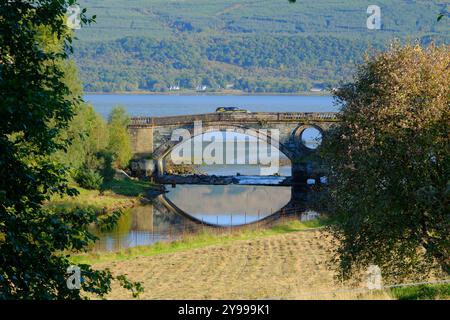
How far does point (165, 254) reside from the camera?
39.0 meters

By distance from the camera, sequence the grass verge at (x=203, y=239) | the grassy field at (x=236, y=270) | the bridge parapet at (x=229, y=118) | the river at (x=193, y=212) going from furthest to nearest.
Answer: the bridge parapet at (x=229, y=118) < the river at (x=193, y=212) < the grass verge at (x=203, y=239) < the grassy field at (x=236, y=270)

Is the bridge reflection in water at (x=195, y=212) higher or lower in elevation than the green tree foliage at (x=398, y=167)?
lower

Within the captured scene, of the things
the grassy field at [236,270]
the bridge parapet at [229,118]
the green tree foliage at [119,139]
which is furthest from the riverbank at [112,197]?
the grassy field at [236,270]

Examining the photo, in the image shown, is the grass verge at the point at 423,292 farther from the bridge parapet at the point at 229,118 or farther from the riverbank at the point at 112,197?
the bridge parapet at the point at 229,118

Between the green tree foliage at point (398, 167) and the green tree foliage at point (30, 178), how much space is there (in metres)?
8.40

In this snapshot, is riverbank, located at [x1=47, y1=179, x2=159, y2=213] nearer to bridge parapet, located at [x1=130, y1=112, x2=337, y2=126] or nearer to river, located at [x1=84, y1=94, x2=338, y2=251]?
river, located at [x1=84, y1=94, x2=338, y2=251]

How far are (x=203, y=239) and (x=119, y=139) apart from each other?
28252 mm

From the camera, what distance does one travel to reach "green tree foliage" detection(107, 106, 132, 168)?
7088cm

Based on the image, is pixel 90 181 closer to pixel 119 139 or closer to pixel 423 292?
pixel 119 139

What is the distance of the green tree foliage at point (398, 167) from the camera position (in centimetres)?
2019

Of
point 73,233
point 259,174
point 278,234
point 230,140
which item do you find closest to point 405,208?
point 73,233

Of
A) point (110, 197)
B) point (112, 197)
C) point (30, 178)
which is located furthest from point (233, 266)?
point (112, 197)

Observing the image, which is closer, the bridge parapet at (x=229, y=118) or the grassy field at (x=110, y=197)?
the grassy field at (x=110, y=197)
